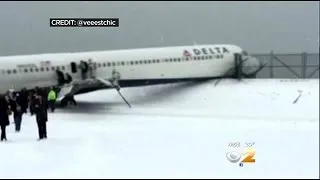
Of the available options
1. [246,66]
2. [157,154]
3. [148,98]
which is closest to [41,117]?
[157,154]

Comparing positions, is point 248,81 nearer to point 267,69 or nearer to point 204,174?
point 267,69

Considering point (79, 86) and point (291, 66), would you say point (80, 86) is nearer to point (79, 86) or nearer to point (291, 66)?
point (79, 86)

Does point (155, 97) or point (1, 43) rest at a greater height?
point (1, 43)

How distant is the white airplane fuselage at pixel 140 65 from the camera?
2006cm

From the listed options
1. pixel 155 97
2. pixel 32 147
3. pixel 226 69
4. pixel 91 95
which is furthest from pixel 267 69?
pixel 32 147

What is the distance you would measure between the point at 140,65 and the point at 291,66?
8829 millimetres

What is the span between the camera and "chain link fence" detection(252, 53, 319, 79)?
2780 cm

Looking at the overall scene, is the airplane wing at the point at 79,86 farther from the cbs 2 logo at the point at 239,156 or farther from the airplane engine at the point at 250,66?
the cbs 2 logo at the point at 239,156

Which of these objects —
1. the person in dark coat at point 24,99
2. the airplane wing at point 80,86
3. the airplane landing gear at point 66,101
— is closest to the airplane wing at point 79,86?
the airplane wing at point 80,86

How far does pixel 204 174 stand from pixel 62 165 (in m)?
1.85

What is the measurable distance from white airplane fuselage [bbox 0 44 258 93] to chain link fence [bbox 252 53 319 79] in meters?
1.83

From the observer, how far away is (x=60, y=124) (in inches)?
518

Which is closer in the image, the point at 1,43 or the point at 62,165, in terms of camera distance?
the point at 62,165

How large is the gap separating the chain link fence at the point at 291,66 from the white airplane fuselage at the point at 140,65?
183 cm
